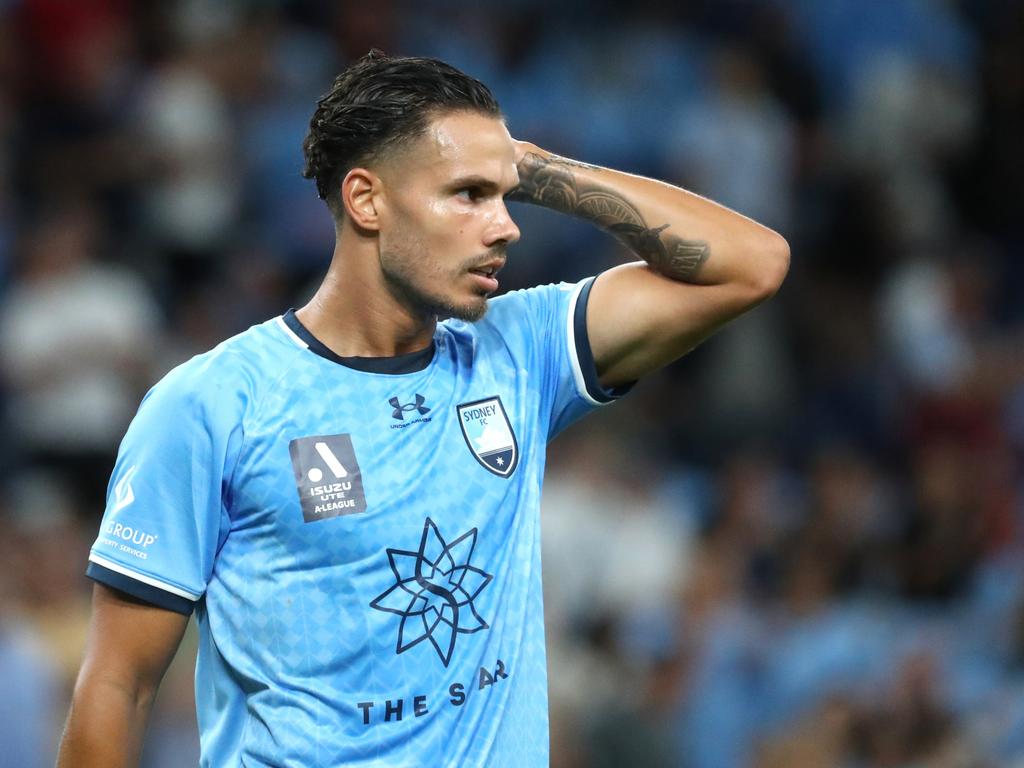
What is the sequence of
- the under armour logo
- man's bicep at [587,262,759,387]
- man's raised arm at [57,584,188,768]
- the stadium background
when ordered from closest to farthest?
man's raised arm at [57,584,188,768]
the under armour logo
man's bicep at [587,262,759,387]
the stadium background

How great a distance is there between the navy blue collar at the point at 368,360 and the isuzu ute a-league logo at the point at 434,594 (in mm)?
368

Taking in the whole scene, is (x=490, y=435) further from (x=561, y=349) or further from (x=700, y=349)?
(x=700, y=349)

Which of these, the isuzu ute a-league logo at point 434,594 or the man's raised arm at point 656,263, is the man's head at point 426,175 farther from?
the isuzu ute a-league logo at point 434,594

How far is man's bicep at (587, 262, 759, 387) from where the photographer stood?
3.97 metres

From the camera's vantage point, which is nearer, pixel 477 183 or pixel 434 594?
pixel 434 594

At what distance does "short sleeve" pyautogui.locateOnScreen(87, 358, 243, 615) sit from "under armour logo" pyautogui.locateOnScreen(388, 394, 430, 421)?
14.3 inches

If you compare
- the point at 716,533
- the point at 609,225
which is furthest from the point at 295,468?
the point at 716,533

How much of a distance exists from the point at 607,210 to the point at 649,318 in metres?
0.28

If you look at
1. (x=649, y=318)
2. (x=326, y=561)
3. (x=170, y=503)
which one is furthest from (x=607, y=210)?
(x=170, y=503)

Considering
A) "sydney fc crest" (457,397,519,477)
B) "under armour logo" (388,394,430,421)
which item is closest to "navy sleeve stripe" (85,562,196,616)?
"under armour logo" (388,394,430,421)

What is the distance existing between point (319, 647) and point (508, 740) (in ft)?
1.48

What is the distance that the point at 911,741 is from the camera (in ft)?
24.0

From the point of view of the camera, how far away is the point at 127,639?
348 centimetres

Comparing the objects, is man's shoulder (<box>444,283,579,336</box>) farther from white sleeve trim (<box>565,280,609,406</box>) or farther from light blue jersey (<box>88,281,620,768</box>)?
light blue jersey (<box>88,281,620,768</box>)
